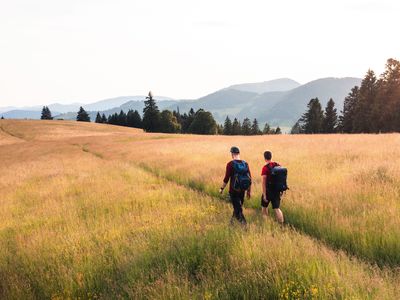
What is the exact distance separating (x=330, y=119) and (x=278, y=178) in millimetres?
69293

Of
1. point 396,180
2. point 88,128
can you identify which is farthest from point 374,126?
point 88,128

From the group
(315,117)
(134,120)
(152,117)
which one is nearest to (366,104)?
(315,117)

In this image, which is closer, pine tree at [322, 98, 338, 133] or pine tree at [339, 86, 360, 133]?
pine tree at [339, 86, 360, 133]

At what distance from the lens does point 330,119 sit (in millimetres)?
71250

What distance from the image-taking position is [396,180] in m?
9.52

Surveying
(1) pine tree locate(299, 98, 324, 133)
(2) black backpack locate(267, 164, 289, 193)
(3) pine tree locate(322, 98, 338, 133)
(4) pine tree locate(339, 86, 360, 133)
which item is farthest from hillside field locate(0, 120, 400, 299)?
(1) pine tree locate(299, 98, 324, 133)

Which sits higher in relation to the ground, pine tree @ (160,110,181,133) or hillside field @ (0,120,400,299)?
pine tree @ (160,110,181,133)

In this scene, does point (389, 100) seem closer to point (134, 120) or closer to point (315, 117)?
point (315, 117)

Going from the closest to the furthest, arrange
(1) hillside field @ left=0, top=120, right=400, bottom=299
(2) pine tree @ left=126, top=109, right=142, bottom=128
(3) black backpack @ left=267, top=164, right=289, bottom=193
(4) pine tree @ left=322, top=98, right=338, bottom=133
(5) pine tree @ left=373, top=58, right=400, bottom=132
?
(1) hillside field @ left=0, top=120, right=400, bottom=299, (3) black backpack @ left=267, top=164, right=289, bottom=193, (5) pine tree @ left=373, top=58, right=400, bottom=132, (4) pine tree @ left=322, top=98, right=338, bottom=133, (2) pine tree @ left=126, top=109, right=142, bottom=128

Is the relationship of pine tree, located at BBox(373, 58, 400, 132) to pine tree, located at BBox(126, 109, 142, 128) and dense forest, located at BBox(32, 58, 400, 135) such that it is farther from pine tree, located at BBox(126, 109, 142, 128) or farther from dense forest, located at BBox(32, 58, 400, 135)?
pine tree, located at BBox(126, 109, 142, 128)

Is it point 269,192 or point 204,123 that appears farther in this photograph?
point 204,123

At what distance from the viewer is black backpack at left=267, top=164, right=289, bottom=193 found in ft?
25.9

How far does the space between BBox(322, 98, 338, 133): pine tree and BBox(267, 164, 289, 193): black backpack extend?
68.6 metres

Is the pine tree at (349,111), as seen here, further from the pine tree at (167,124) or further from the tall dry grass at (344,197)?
the tall dry grass at (344,197)
